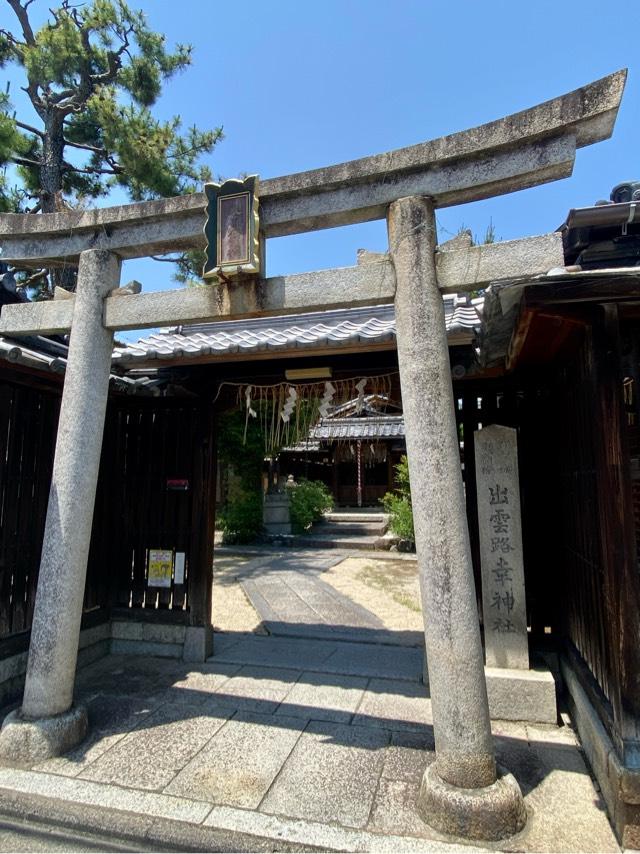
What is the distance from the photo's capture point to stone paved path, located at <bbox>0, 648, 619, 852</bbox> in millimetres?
3303

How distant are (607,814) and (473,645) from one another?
1.48 metres

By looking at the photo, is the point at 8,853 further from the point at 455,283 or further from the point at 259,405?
the point at 259,405

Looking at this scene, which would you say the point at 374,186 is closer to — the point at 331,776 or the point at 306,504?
the point at 331,776

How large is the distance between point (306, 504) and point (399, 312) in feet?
57.9

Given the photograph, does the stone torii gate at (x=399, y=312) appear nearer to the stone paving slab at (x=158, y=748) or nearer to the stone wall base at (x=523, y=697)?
the stone paving slab at (x=158, y=748)

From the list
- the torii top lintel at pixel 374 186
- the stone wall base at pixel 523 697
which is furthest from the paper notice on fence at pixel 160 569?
the stone wall base at pixel 523 697

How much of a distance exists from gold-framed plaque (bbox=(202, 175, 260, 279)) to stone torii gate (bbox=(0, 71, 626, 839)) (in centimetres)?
17

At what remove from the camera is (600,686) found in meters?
3.93

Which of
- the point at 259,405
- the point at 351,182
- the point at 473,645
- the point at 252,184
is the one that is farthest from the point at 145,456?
the point at 473,645

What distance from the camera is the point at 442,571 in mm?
3520

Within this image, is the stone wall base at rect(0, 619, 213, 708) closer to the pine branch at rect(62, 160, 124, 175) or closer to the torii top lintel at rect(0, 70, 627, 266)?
the torii top lintel at rect(0, 70, 627, 266)

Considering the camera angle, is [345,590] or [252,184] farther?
[345,590]

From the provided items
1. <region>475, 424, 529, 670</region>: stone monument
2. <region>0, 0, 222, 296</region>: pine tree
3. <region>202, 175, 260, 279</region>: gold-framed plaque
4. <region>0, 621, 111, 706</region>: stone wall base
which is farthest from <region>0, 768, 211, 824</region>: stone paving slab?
<region>0, 0, 222, 296</region>: pine tree

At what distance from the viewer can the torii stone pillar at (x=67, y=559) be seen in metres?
4.16
